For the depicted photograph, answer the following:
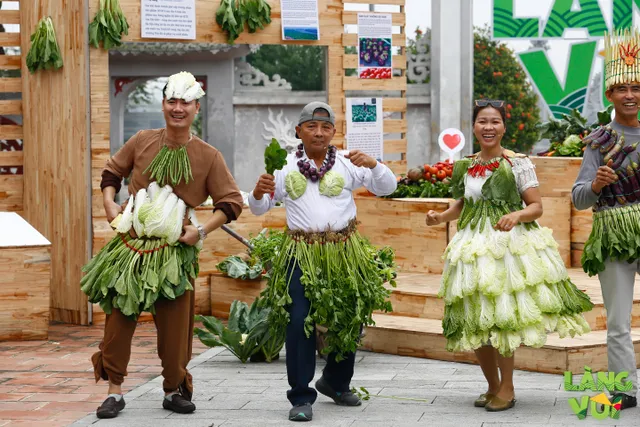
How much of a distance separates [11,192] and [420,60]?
25.8ft

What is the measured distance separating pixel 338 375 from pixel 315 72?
2865 cm

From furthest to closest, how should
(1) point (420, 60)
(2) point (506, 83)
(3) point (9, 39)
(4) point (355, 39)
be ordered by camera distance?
(2) point (506, 83)
(1) point (420, 60)
(4) point (355, 39)
(3) point (9, 39)

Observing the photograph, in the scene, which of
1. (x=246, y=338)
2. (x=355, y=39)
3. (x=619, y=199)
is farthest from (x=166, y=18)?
(x=619, y=199)

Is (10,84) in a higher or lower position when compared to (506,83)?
lower

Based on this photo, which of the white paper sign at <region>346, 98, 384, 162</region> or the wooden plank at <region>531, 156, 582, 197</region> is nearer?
the wooden plank at <region>531, 156, 582, 197</region>

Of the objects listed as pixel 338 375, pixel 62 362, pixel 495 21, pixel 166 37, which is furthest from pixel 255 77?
pixel 338 375

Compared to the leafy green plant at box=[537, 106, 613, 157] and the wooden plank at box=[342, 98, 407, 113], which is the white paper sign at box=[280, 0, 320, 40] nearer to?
the wooden plank at box=[342, 98, 407, 113]

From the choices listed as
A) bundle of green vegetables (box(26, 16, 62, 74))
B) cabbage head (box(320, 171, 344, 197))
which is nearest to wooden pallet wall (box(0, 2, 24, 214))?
bundle of green vegetables (box(26, 16, 62, 74))

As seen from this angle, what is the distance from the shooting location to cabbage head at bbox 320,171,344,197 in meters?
5.80

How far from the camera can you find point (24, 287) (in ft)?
28.2

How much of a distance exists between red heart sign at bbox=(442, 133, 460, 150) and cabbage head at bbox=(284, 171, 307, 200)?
615cm

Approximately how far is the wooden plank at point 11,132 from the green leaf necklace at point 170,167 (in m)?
4.41

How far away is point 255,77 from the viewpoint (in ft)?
75.4

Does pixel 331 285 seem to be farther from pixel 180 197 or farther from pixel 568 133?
pixel 568 133
